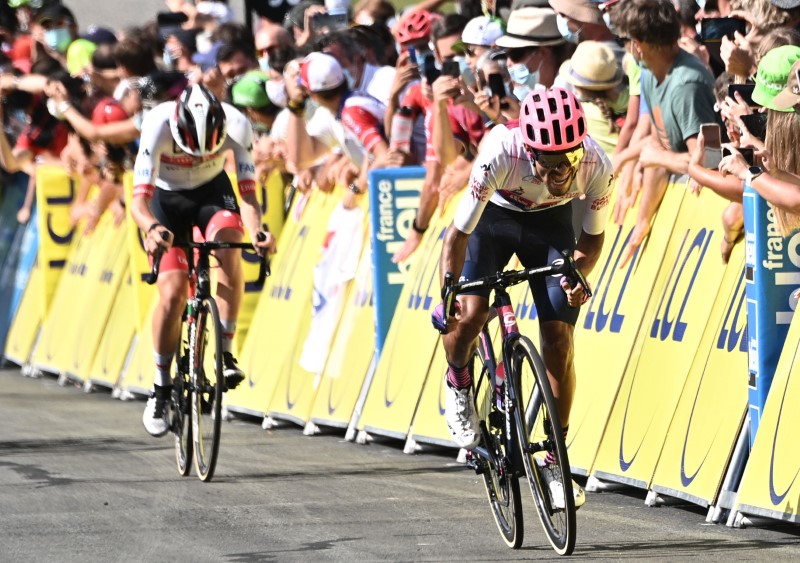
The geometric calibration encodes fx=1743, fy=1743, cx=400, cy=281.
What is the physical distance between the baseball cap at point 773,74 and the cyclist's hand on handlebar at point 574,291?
127 centimetres

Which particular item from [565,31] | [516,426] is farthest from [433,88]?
[516,426]

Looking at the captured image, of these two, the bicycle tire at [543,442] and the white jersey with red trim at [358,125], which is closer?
the bicycle tire at [543,442]

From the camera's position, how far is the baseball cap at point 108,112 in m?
16.0

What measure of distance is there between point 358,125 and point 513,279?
5.17 m

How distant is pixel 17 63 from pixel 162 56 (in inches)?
138

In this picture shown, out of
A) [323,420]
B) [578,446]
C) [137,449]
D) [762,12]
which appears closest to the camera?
[762,12]

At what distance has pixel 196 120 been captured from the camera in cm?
1045

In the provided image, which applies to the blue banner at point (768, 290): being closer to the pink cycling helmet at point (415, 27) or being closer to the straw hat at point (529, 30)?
the straw hat at point (529, 30)

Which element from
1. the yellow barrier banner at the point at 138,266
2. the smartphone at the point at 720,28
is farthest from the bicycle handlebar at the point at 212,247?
the yellow barrier banner at the point at 138,266

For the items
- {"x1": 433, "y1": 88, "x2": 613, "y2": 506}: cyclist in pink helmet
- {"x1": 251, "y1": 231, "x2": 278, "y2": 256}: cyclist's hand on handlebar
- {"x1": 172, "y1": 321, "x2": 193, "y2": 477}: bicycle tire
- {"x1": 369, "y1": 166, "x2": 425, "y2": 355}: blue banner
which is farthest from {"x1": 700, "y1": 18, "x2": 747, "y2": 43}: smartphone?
{"x1": 172, "y1": 321, "x2": 193, "y2": 477}: bicycle tire

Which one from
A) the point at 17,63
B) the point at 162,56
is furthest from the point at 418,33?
the point at 17,63

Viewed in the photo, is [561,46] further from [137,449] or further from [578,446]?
[137,449]

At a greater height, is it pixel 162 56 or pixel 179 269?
pixel 162 56

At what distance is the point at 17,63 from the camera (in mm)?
20656
